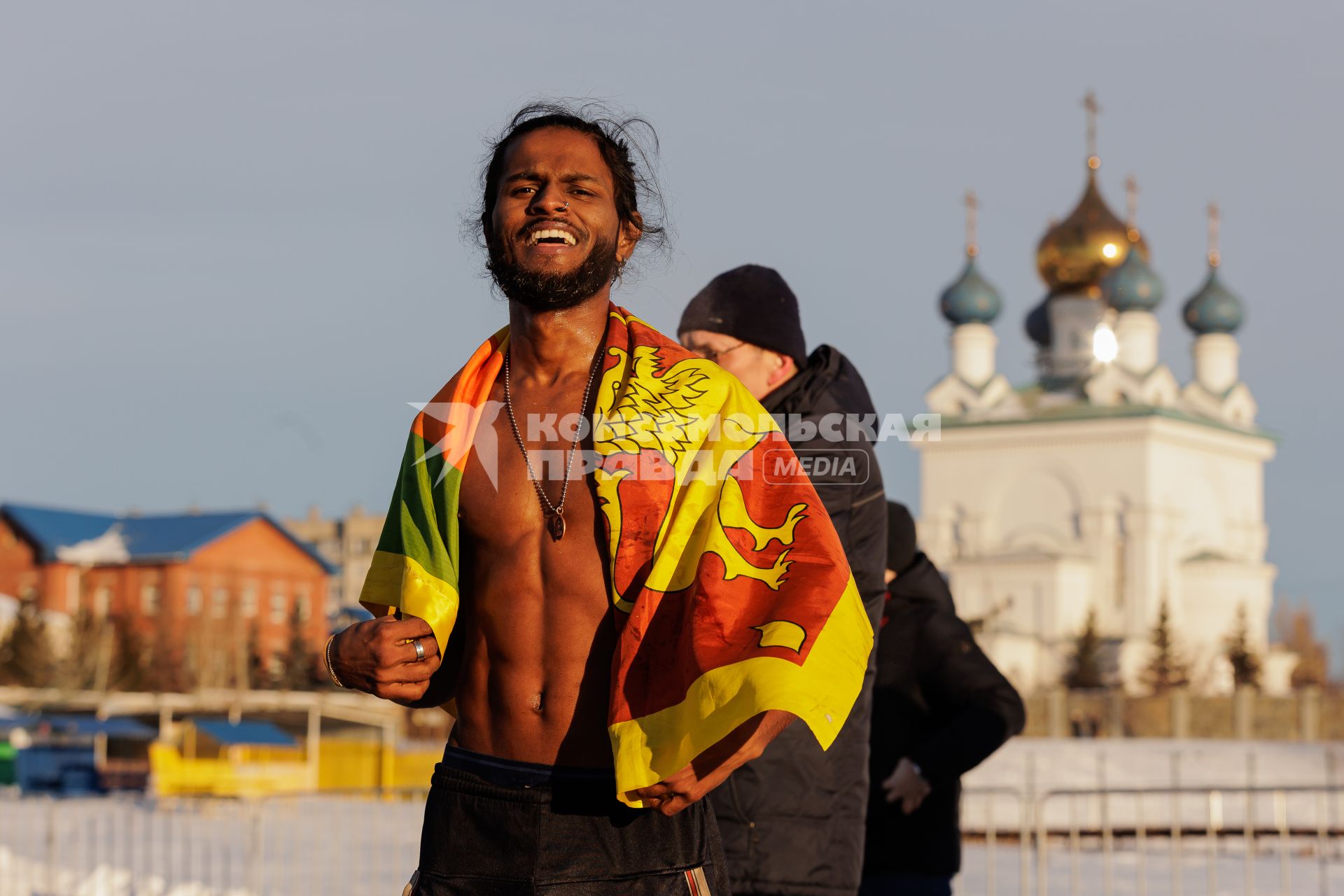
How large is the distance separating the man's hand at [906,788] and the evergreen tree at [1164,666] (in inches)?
2531

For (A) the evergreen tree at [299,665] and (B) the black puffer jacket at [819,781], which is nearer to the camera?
(B) the black puffer jacket at [819,781]

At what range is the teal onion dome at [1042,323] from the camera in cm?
8844

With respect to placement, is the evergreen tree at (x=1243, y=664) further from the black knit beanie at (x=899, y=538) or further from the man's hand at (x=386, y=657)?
the man's hand at (x=386, y=657)

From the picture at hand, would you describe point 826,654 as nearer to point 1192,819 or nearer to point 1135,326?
point 1192,819

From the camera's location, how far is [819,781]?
4.69 metres

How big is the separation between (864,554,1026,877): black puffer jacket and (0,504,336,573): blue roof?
63.7m

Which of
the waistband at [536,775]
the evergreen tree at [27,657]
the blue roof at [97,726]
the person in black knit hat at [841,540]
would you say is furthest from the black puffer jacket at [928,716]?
the evergreen tree at [27,657]

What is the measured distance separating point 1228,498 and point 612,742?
87.4 meters

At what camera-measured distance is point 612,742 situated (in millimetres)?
3250

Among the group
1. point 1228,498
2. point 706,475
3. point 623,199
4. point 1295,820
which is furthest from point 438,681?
point 1228,498

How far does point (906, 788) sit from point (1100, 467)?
3153 inches

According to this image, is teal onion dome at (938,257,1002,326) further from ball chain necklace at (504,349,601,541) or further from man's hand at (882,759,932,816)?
ball chain necklace at (504,349,601,541)

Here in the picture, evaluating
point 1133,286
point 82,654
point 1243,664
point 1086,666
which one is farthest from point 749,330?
point 1133,286

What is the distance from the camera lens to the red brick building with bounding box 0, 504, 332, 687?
6756 centimetres
